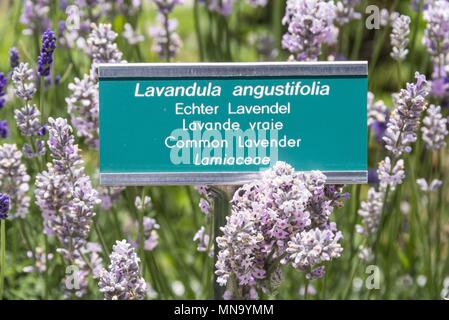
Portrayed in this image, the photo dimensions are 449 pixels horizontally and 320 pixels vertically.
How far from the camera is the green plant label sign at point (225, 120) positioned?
4.64 ft

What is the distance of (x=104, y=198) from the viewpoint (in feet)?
6.00

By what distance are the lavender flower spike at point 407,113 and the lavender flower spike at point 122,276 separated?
484 mm

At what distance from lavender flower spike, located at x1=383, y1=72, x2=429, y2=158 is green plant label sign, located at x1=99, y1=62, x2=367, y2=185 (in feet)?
0.20

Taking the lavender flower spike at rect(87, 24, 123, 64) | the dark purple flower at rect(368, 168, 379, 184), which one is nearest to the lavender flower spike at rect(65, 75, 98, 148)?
the lavender flower spike at rect(87, 24, 123, 64)

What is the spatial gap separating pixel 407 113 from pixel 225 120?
303 millimetres

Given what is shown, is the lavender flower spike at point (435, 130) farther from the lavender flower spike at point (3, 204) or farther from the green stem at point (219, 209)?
the lavender flower spike at point (3, 204)

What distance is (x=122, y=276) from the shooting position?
4.40 ft

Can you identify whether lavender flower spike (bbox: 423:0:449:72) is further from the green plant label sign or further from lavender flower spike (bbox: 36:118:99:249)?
lavender flower spike (bbox: 36:118:99:249)

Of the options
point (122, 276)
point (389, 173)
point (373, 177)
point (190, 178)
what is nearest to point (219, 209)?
point (190, 178)

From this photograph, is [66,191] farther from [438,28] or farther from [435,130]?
[438,28]

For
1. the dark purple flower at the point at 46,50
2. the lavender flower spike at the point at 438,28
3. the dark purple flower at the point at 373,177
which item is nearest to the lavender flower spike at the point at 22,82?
the dark purple flower at the point at 46,50

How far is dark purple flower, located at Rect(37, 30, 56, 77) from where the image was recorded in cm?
145

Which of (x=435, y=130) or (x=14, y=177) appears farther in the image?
(x=435, y=130)
